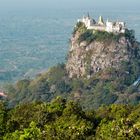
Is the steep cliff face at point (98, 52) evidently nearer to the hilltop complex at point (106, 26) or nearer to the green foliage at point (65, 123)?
the hilltop complex at point (106, 26)

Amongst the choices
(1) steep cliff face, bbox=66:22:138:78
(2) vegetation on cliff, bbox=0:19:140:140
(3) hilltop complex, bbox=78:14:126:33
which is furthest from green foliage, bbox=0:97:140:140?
(3) hilltop complex, bbox=78:14:126:33

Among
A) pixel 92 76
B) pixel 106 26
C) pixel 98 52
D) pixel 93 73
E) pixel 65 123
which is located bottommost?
pixel 92 76

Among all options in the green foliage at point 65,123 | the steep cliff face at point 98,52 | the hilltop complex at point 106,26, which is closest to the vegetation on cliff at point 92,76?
the steep cliff face at point 98,52

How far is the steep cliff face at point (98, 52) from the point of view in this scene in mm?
164625

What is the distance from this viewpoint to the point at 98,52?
547 feet

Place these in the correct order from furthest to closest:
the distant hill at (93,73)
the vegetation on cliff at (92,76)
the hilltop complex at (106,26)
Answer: the hilltop complex at (106,26), the distant hill at (93,73), the vegetation on cliff at (92,76)

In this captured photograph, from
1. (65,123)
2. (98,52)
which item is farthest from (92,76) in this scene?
(65,123)

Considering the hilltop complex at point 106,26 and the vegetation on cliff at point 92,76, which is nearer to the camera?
the vegetation on cliff at point 92,76

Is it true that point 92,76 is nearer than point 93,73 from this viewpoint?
Yes

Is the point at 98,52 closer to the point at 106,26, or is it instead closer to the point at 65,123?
the point at 106,26

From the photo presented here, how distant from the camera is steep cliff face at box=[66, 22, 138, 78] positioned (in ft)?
540

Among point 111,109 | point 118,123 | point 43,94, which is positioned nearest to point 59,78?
point 43,94

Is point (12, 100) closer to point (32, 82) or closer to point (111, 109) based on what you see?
point (32, 82)

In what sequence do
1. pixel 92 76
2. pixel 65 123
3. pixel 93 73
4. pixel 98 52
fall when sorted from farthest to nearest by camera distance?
pixel 93 73, pixel 92 76, pixel 98 52, pixel 65 123
